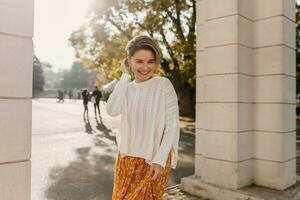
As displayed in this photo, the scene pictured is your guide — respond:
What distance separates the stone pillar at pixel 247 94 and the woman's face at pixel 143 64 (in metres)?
2.33

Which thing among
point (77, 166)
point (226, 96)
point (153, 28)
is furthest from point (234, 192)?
point (153, 28)

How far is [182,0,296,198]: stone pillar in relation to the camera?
14.9 feet

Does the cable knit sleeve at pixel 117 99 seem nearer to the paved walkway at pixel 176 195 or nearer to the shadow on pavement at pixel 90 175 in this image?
the paved walkway at pixel 176 195

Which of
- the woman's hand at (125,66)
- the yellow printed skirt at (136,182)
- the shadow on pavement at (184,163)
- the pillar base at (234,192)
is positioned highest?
the woman's hand at (125,66)

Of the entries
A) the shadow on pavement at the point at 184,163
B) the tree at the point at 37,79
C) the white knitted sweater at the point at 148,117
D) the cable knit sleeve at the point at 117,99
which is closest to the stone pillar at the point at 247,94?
the shadow on pavement at the point at 184,163

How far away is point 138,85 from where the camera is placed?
8.41 feet

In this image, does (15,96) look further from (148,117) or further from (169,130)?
(169,130)

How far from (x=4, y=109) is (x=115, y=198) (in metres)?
1.06

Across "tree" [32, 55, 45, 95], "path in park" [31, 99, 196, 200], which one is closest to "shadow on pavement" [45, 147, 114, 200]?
"path in park" [31, 99, 196, 200]

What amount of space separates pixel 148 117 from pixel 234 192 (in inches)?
98.6

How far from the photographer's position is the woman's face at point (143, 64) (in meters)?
2.46

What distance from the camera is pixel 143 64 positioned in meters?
2.49

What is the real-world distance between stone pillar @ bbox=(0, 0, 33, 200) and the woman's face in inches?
30.8

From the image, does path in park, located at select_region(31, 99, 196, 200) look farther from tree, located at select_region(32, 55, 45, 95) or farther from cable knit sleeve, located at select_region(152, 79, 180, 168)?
tree, located at select_region(32, 55, 45, 95)
